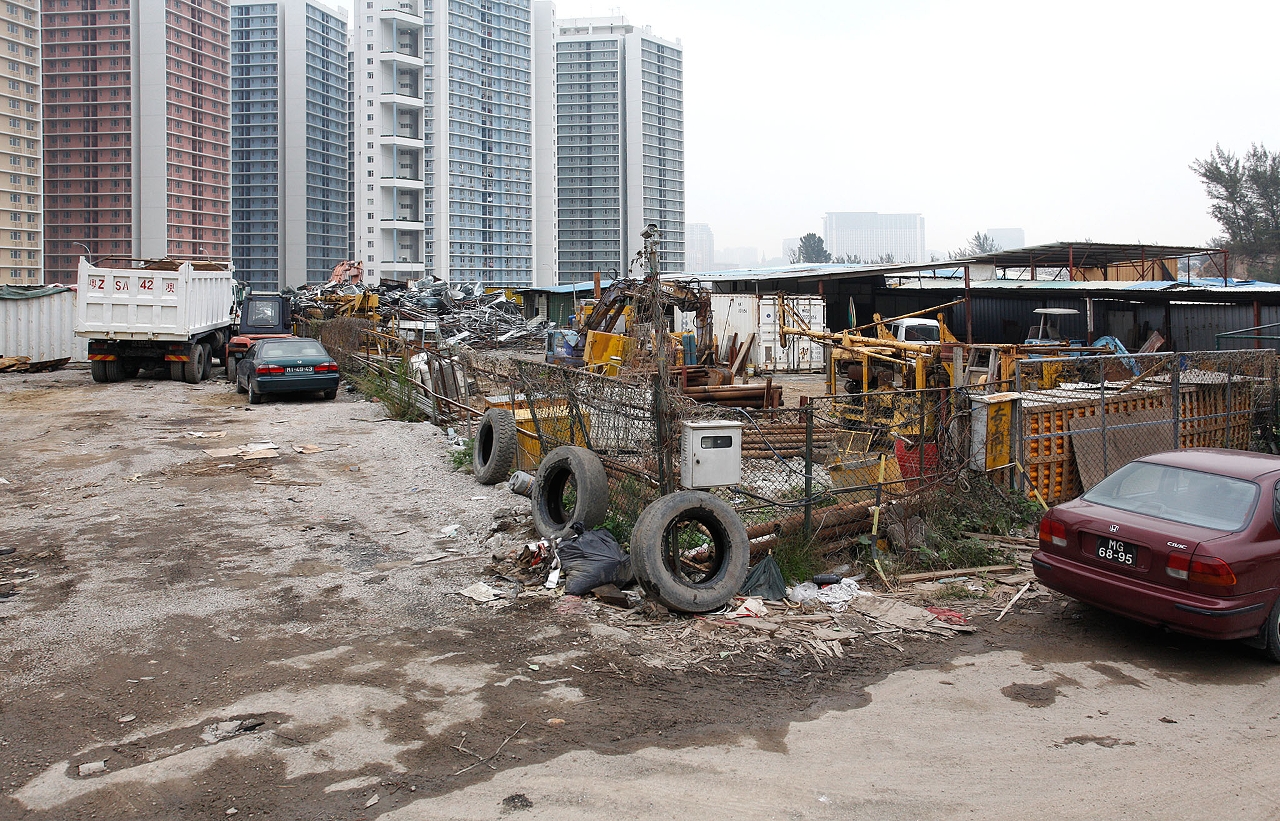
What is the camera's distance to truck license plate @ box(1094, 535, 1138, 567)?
6090 millimetres

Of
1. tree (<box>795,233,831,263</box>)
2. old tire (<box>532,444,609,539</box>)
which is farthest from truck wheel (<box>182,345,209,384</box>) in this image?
tree (<box>795,233,831,263</box>)

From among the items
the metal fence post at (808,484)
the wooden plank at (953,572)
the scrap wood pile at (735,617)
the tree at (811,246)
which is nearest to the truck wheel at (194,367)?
the scrap wood pile at (735,617)

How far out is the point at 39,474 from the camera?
11.4m

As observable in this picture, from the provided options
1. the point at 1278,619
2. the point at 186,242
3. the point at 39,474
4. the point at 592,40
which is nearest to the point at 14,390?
the point at 39,474

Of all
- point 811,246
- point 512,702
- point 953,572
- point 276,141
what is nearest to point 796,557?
point 953,572

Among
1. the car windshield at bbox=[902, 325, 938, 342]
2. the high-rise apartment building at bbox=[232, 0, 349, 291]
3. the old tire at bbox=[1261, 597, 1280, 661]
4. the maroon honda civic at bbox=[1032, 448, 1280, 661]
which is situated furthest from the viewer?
the high-rise apartment building at bbox=[232, 0, 349, 291]

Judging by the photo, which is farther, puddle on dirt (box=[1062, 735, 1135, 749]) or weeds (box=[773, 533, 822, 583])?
weeds (box=[773, 533, 822, 583])

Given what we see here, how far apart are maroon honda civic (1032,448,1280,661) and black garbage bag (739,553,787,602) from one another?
1897 mm

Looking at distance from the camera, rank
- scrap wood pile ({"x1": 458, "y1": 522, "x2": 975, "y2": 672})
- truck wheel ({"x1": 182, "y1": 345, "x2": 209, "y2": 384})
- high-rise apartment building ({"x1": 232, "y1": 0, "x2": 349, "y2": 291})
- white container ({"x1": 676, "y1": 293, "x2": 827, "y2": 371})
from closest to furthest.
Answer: scrap wood pile ({"x1": 458, "y1": 522, "x2": 975, "y2": 672}), truck wheel ({"x1": 182, "y1": 345, "x2": 209, "y2": 384}), white container ({"x1": 676, "y1": 293, "x2": 827, "y2": 371}), high-rise apartment building ({"x1": 232, "y1": 0, "x2": 349, "y2": 291})

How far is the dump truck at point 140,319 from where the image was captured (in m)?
21.5

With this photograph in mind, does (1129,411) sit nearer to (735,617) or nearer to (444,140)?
(735,617)

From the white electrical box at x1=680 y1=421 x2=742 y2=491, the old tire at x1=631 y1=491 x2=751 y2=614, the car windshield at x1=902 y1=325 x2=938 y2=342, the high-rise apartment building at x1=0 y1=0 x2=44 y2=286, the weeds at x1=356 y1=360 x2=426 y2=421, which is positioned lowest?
the old tire at x1=631 y1=491 x2=751 y2=614

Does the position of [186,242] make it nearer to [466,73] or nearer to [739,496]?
[466,73]

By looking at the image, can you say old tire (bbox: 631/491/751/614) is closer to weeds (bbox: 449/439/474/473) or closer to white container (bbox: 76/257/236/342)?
weeds (bbox: 449/439/474/473)
